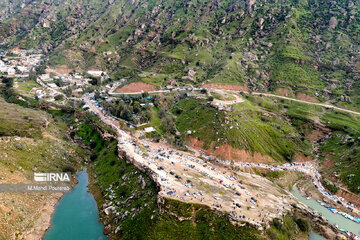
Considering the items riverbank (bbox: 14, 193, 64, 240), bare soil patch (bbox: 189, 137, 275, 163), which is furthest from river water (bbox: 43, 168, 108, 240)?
bare soil patch (bbox: 189, 137, 275, 163)

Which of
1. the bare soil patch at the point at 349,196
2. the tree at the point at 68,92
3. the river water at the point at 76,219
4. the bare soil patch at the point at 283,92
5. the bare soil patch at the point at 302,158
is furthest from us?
the bare soil patch at the point at 283,92

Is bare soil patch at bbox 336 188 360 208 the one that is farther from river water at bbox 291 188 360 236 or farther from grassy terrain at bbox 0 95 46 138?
grassy terrain at bbox 0 95 46 138

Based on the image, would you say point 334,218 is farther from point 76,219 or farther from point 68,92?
point 68,92

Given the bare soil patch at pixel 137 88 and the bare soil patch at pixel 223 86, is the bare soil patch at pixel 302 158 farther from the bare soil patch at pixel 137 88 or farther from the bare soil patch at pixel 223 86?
the bare soil patch at pixel 137 88

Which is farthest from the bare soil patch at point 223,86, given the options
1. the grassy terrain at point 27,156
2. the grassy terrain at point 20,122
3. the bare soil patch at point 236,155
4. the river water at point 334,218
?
the grassy terrain at point 20,122

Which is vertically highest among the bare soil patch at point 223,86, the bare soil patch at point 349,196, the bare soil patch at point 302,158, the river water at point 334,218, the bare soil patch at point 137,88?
the bare soil patch at point 223,86

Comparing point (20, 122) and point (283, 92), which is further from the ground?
point (283, 92)

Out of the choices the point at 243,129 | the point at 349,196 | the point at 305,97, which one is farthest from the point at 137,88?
the point at 349,196

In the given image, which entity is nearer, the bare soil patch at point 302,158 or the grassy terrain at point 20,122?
the grassy terrain at point 20,122

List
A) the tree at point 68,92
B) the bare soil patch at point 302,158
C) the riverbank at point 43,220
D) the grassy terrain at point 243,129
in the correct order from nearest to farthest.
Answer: the riverbank at point 43,220 < the grassy terrain at point 243,129 < the bare soil patch at point 302,158 < the tree at point 68,92
